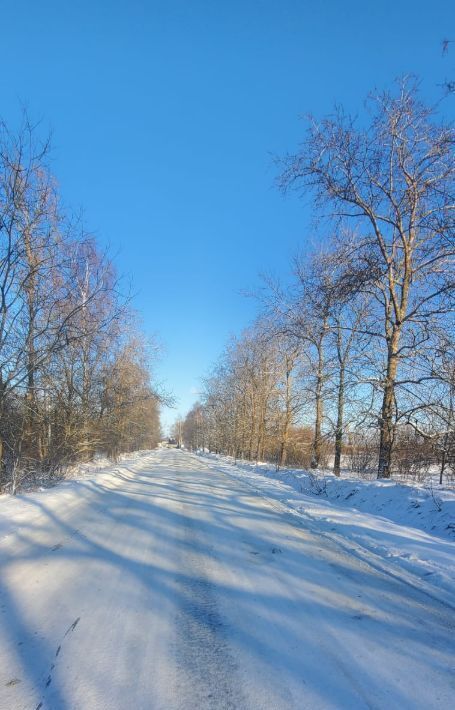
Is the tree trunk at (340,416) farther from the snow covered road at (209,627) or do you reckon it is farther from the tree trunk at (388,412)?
the snow covered road at (209,627)

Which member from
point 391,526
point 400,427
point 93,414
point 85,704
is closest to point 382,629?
point 85,704

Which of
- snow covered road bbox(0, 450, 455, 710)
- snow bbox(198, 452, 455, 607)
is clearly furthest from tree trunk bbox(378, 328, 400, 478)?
snow covered road bbox(0, 450, 455, 710)

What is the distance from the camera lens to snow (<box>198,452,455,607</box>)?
5.31 metres

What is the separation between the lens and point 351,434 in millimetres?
14219

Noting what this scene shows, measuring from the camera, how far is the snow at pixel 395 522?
Result: 5.31 m

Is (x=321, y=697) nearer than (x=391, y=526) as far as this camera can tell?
Yes

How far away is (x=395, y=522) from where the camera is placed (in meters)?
8.23

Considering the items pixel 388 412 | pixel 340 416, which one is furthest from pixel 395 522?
pixel 340 416

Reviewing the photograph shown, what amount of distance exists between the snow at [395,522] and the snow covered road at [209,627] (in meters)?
0.50

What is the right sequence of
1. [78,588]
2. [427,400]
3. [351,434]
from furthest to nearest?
[351,434], [427,400], [78,588]

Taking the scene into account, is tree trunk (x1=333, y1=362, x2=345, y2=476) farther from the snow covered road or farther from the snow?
the snow covered road

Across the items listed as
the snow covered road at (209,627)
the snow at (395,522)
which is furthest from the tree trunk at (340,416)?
the snow covered road at (209,627)

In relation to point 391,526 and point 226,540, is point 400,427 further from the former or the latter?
point 226,540

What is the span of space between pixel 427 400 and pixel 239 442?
A: 31700 mm
